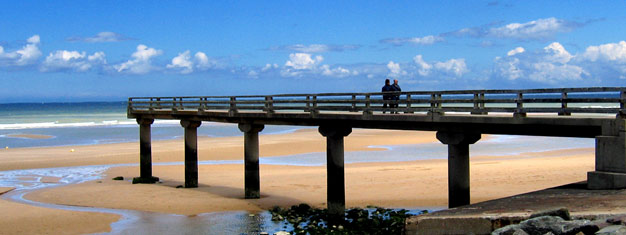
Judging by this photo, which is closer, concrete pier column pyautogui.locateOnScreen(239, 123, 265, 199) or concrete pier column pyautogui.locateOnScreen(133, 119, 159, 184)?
concrete pier column pyautogui.locateOnScreen(239, 123, 265, 199)

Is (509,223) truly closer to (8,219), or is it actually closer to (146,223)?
(146,223)

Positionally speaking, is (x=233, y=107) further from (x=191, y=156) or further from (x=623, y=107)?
(x=623, y=107)

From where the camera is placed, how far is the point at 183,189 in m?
26.5

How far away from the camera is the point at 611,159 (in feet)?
41.3

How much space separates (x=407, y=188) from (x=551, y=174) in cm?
704

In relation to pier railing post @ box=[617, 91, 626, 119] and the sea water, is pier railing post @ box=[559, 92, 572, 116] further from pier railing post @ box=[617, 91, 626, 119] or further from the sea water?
the sea water

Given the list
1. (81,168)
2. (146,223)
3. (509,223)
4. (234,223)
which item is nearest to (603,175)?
(509,223)

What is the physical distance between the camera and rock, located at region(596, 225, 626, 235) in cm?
836

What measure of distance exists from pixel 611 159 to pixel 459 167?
3.73m

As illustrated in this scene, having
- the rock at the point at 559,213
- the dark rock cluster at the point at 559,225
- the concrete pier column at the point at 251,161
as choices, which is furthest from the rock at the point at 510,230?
the concrete pier column at the point at 251,161

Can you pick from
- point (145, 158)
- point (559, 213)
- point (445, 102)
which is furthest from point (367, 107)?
point (145, 158)

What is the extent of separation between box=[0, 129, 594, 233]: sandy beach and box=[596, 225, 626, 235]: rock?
13.1 metres

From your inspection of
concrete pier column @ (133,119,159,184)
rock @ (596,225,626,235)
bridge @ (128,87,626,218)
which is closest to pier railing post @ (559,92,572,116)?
bridge @ (128,87,626,218)

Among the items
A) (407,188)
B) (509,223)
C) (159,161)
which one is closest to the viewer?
(509,223)
